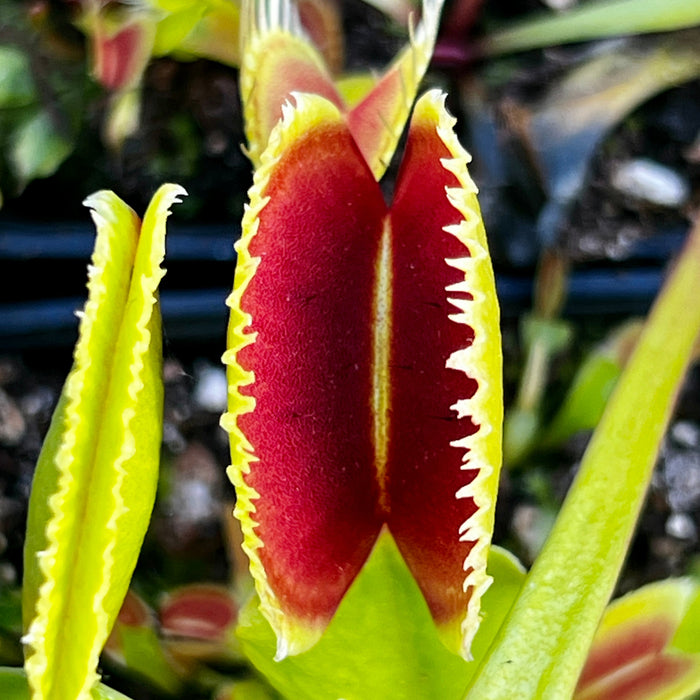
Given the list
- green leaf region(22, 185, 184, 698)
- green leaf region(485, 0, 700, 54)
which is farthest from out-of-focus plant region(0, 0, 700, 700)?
green leaf region(485, 0, 700, 54)

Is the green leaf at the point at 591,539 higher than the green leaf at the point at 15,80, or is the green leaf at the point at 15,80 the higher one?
the green leaf at the point at 15,80

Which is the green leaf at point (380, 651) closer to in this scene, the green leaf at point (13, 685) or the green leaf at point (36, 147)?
the green leaf at point (13, 685)

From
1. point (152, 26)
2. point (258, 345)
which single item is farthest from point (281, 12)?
point (258, 345)

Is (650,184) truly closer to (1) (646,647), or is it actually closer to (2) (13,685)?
(1) (646,647)

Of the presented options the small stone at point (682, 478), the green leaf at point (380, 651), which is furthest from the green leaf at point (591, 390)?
the green leaf at point (380, 651)

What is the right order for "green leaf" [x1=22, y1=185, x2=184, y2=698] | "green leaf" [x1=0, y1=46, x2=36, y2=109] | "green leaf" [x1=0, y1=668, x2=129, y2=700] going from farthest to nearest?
1. "green leaf" [x1=0, y1=46, x2=36, y2=109]
2. "green leaf" [x1=0, y1=668, x2=129, y2=700]
3. "green leaf" [x1=22, y1=185, x2=184, y2=698]

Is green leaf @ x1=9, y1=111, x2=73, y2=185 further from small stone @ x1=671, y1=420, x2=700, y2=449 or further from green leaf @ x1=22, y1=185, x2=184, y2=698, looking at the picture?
small stone @ x1=671, y1=420, x2=700, y2=449

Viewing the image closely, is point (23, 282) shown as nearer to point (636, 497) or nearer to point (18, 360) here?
point (18, 360)
